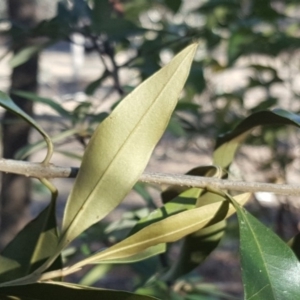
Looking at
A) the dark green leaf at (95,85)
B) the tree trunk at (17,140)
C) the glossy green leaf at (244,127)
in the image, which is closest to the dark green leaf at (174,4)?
the dark green leaf at (95,85)

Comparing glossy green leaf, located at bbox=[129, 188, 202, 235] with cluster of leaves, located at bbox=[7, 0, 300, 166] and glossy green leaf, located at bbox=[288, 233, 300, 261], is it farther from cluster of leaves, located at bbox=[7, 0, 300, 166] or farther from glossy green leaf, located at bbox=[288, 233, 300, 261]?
cluster of leaves, located at bbox=[7, 0, 300, 166]

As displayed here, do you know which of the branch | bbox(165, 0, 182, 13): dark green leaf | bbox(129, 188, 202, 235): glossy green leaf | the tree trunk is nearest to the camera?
the branch

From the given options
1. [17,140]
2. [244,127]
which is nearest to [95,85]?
[17,140]

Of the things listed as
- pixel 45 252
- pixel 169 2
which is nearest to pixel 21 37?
pixel 169 2

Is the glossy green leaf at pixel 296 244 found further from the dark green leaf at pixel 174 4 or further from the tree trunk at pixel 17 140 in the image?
the tree trunk at pixel 17 140

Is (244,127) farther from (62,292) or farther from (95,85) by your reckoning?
(95,85)

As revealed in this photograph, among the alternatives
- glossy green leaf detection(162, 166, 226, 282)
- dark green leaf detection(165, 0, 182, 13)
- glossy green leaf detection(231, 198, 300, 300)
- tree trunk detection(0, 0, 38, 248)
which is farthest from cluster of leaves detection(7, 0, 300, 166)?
glossy green leaf detection(231, 198, 300, 300)
